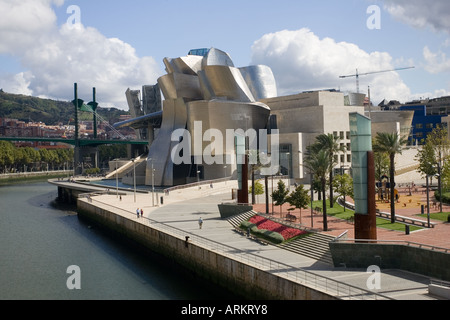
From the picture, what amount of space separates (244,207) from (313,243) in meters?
12.8

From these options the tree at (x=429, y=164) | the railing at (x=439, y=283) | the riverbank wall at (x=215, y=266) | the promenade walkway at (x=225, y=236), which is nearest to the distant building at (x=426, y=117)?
the tree at (x=429, y=164)

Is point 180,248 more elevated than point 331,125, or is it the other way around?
point 331,125

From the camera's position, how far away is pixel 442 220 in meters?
30.8

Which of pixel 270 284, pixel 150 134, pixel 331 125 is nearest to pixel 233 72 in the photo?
pixel 331 125

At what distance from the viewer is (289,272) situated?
69.7 ft

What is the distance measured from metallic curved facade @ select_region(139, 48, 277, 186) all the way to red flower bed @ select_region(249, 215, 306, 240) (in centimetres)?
3597

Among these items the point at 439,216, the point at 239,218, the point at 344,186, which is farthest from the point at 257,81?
the point at 439,216

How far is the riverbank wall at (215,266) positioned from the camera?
65.2ft

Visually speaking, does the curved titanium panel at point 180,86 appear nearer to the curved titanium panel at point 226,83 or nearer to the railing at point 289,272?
the curved titanium panel at point 226,83

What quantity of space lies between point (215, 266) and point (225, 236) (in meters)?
5.73

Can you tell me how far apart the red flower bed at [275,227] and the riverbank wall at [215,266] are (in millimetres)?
5270

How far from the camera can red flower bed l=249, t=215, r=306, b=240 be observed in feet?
94.0

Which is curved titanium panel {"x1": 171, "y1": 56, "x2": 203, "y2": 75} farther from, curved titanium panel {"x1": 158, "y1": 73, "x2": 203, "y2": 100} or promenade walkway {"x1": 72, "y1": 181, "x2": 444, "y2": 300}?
promenade walkway {"x1": 72, "y1": 181, "x2": 444, "y2": 300}

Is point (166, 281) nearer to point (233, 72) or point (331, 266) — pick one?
point (331, 266)
